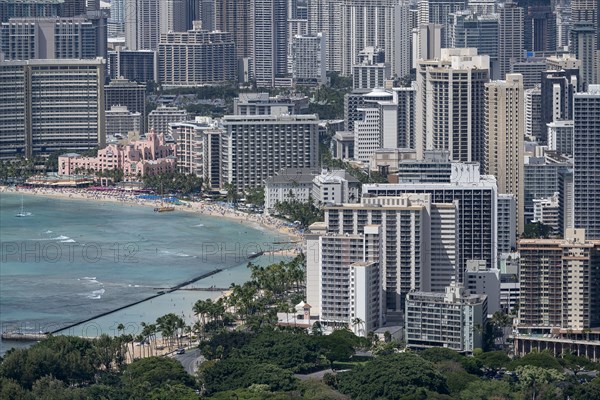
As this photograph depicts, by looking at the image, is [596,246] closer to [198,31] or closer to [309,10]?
[198,31]

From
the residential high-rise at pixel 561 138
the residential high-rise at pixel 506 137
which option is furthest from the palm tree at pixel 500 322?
the residential high-rise at pixel 561 138

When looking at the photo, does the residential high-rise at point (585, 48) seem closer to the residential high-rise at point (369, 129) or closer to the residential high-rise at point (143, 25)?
the residential high-rise at point (369, 129)

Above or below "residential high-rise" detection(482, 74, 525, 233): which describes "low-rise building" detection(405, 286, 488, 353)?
below

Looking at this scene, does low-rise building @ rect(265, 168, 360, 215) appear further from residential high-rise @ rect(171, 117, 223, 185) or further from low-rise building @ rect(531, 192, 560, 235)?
low-rise building @ rect(531, 192, 560, 235)

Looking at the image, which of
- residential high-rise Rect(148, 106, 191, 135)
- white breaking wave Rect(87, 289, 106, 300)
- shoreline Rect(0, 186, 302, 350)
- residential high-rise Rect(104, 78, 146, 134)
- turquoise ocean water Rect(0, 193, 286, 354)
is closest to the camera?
turquoise ocean water Rect(0, 193, 286, 354)

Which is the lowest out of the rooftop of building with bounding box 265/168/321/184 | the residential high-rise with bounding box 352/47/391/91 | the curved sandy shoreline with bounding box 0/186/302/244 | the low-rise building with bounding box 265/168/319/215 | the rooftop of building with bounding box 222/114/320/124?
the curved sandy shoreline with bounding box 0/186/302/244

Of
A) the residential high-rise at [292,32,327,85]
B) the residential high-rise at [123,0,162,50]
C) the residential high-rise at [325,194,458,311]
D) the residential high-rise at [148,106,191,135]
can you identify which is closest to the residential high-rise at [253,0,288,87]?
the residential high-rise at [292,32,327,85]

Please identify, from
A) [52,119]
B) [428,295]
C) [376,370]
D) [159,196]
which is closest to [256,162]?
[159,196]
